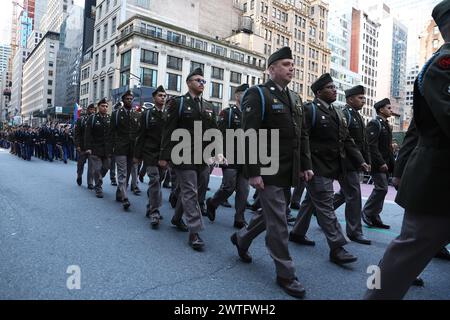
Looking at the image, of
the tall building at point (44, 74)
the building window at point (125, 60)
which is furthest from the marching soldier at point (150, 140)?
the tall building at point (44, 74)

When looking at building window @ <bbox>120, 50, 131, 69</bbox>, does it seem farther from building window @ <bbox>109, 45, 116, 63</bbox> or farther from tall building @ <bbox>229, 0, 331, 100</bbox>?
tall building @ <bbox>229, 0, 331, 100</bbox>

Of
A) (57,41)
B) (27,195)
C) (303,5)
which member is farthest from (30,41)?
(27,195)

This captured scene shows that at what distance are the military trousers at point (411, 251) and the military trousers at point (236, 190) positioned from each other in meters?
3.47

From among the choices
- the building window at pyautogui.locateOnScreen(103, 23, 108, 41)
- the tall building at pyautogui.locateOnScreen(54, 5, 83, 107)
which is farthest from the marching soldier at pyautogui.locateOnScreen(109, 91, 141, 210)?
the tall building at pyautogui.locateOnScreen(54, 5, 83, 107)

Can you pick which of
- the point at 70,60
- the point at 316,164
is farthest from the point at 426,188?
the point at 70,60

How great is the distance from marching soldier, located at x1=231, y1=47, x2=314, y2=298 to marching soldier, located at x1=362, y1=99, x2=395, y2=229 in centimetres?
242

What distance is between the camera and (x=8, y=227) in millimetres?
4957

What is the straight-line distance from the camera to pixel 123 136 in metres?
7.15

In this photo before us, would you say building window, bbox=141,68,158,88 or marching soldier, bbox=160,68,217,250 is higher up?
building window, bbox=141,68,158,88

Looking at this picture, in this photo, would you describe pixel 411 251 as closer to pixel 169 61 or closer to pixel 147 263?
pixel 147 263

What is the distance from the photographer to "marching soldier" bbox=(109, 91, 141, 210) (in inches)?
273

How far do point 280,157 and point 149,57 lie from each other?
1894 inches

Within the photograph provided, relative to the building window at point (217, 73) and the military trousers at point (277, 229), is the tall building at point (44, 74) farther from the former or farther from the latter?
the military trousers at point (277, 229)

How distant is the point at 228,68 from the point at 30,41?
425 feet
